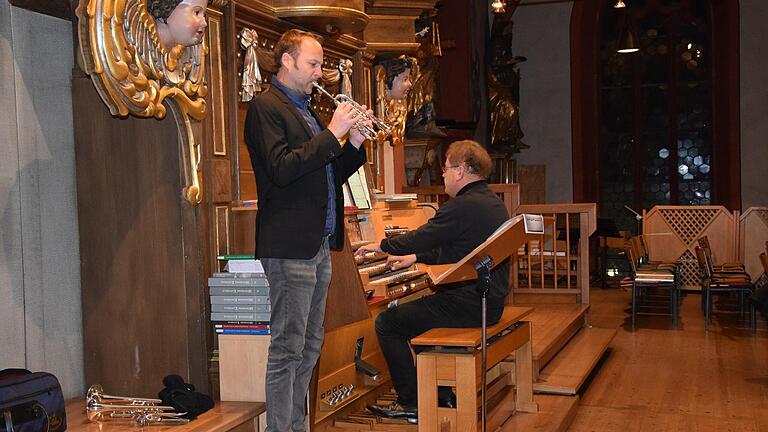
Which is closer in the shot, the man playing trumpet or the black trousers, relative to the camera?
the man playing trumpet

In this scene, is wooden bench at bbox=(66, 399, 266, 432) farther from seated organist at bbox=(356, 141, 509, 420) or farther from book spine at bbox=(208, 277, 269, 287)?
seated organist at bbox=(356, 141, 509, 420)

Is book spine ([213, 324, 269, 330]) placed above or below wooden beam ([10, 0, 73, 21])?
below

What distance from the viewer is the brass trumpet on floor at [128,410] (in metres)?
3.29

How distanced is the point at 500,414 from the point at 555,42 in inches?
398

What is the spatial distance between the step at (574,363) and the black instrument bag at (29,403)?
3.33 metres

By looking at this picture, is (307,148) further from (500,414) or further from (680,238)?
(680,238)

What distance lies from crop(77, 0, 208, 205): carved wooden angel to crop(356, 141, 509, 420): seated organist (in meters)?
1.31

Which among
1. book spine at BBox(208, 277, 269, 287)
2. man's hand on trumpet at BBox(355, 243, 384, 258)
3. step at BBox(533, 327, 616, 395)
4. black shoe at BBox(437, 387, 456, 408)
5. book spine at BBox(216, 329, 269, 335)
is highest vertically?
man's hand on trumpet at BBox(355, 243, 384, 258)

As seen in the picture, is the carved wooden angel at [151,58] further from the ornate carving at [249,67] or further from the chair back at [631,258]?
the chair back at [631,258]

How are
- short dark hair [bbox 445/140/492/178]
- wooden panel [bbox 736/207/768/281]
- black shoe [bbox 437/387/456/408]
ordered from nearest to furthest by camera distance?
1. black shoe [bbox 437/387/456/408]
2. short dark hair [bbox 445/140/492/178]
3. wooden panel [bbox 736/207/768/281]

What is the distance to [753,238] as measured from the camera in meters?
10.5

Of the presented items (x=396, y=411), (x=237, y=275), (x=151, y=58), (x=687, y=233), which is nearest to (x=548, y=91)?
(x=687, y=233)

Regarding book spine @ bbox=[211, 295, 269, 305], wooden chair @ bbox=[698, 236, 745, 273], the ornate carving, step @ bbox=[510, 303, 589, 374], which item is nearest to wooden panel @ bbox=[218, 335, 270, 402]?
book spine @ bbox=[211, 295, 269, 305]

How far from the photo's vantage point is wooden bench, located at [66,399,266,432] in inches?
126
